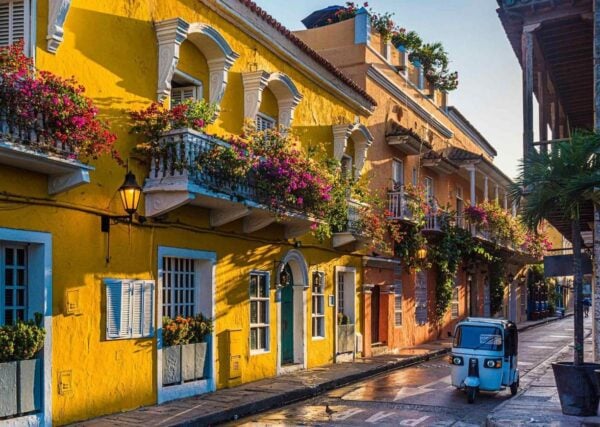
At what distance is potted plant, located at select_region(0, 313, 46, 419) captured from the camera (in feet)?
30.8

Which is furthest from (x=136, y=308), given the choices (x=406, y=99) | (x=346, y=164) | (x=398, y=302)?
(x=406, y=99)

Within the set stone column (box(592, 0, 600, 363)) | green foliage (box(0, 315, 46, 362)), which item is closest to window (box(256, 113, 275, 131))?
stone column (box(592, 0, 600, 363))

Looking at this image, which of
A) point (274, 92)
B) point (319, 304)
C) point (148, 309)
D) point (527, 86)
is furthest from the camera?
point (319, 304)

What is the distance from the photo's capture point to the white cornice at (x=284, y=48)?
14.6m

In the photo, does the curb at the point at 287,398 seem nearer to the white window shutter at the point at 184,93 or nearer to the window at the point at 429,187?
the white window shutter at the point at 184,93

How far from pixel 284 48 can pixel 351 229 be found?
501 centimetres

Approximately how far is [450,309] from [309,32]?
42.3 feet

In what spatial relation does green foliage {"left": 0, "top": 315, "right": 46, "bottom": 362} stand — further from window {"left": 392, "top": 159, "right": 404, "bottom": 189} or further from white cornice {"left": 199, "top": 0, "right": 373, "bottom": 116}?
window {"left": 392, "top": 159, "right": 404, "bottom": 189}

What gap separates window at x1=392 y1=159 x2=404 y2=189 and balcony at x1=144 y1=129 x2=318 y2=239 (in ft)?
35.2

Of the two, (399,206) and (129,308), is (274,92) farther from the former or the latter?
(399,206)

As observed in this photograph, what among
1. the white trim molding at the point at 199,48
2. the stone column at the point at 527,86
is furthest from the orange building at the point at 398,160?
the stone column at the point at 527,86

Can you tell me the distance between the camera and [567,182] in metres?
11.3

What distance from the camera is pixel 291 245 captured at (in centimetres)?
1741

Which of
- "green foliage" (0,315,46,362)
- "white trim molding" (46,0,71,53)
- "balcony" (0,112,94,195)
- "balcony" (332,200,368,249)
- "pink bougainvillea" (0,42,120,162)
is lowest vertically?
"green foliage" (0,315,46,362)
